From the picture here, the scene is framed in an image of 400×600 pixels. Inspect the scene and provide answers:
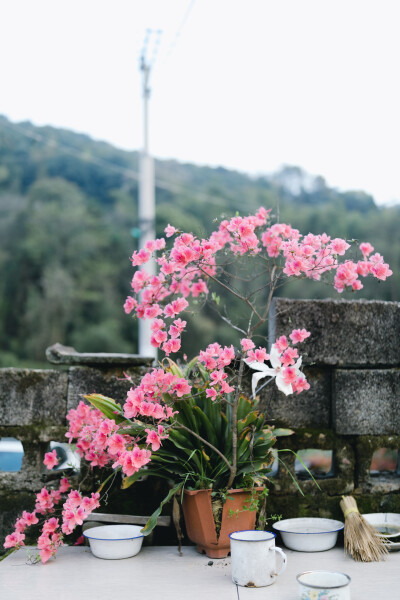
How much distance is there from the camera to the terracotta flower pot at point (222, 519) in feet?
7.50

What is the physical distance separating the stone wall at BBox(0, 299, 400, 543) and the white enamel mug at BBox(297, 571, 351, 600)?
80cm

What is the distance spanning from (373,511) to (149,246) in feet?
4.79

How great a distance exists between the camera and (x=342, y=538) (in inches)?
101

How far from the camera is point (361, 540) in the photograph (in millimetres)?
2336

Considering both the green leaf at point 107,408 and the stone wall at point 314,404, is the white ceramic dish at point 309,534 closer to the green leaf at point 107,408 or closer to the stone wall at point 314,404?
the stone wall at point 314,404

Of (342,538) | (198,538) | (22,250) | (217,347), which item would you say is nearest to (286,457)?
(342,538)

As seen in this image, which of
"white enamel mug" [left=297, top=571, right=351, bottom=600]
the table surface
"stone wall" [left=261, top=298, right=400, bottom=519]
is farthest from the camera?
"stone wall" [left=261, top=298, right=400, bottom=519]

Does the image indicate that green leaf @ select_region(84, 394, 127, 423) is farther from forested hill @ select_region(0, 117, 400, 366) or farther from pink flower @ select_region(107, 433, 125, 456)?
forested hill @ select_region(0, 117, 400, 366)

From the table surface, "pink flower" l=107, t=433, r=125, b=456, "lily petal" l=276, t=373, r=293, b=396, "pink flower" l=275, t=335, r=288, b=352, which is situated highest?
"pink flower" l=275, t=335, r=288, b=352

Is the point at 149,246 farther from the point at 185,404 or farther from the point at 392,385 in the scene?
the point at 392,385

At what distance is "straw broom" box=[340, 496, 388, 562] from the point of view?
230 cm

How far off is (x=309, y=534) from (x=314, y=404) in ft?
1.83

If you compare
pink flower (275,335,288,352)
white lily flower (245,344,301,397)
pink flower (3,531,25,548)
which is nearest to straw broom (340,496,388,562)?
white lily flower (245,344,301,397)

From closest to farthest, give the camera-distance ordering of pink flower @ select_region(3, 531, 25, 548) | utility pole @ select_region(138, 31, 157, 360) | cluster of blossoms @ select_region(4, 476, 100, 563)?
cluster of blossoms @ select_region(4, 476, 100, 563) < pink flower @ select_region(3, 531, 25, 548) < utility pole @ select_region(138, 31, 157, 360)
